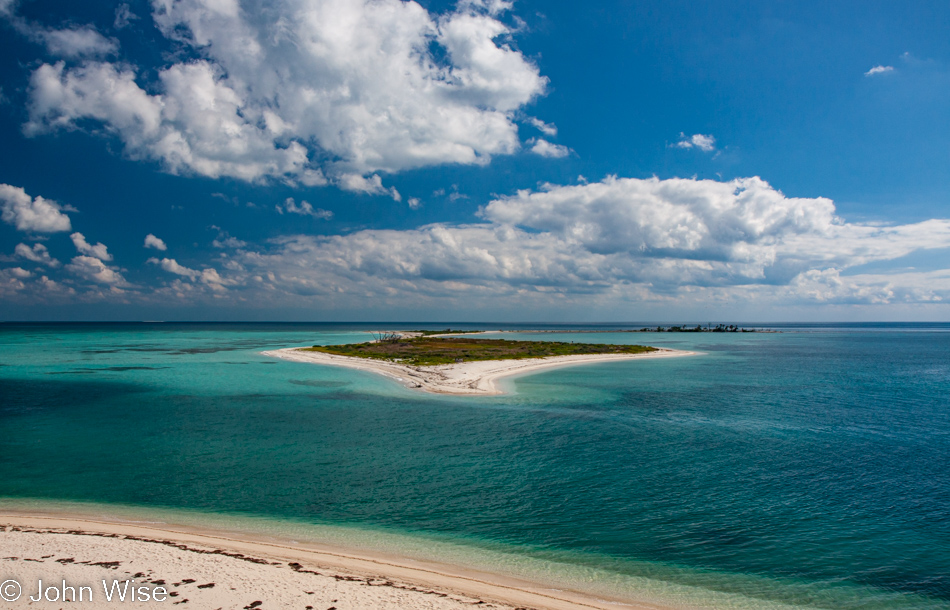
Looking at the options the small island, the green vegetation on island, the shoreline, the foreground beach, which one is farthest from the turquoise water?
the green vegetation on island

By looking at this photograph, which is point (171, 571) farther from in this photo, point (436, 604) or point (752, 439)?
point (752, 439)

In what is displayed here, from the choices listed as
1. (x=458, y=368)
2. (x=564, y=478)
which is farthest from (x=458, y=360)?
(x=564, y=478)

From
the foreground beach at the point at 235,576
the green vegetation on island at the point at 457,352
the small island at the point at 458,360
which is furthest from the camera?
the green vegetation on island at the point at 457,352

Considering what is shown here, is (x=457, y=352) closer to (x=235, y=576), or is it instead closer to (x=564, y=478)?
(x=564, y=478)

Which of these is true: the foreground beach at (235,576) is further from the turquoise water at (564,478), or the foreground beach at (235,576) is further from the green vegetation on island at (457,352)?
the green vegetation on island at (457,352)

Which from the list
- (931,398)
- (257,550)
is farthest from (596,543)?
(931,398)

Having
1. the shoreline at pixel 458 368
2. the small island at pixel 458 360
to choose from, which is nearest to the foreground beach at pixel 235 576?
the shoreline at pixel 458 368
